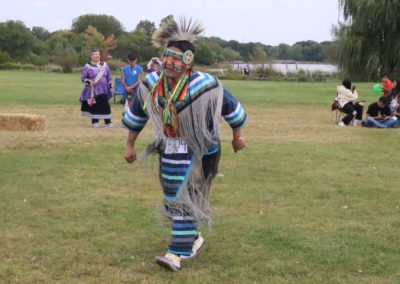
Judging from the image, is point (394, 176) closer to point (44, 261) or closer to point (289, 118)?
point (44, 261)

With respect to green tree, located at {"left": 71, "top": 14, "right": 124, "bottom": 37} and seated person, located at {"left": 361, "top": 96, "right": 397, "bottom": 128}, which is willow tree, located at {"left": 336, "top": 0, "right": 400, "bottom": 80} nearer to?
seated person, located at {"left": 361, "top": 96, "right": 397, "bottom": 128}

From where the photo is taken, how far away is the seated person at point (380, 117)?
1384 centimetres

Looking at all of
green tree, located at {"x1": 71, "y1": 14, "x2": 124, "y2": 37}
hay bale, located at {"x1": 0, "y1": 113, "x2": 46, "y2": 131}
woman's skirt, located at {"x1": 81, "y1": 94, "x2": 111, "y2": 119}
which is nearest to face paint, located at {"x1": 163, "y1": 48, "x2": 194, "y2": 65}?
hay bale, located at {"x1": 0, "y1": 113, "x2": 46, "y2": 131}

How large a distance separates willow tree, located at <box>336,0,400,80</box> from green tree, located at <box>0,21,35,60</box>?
78.5 meters

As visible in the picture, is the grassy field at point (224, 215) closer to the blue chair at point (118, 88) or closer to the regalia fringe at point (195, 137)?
the regalia fringe at point (195, 137)

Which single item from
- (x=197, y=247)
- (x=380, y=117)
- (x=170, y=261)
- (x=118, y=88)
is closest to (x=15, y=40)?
(x=118, y=88)

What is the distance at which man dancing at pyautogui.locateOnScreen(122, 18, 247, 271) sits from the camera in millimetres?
4387

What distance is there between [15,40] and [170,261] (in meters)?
98.8

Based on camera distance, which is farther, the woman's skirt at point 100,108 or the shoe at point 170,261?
the woman's skirt at point 100,108

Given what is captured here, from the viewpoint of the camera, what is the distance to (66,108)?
18391mm

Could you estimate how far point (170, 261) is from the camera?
445 centimetres

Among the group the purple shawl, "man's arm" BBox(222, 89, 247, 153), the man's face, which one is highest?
the man's face

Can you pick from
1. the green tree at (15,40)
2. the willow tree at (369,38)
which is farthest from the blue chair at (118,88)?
the green tree at (15,40)

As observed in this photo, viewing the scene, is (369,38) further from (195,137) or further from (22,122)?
(195,137)
